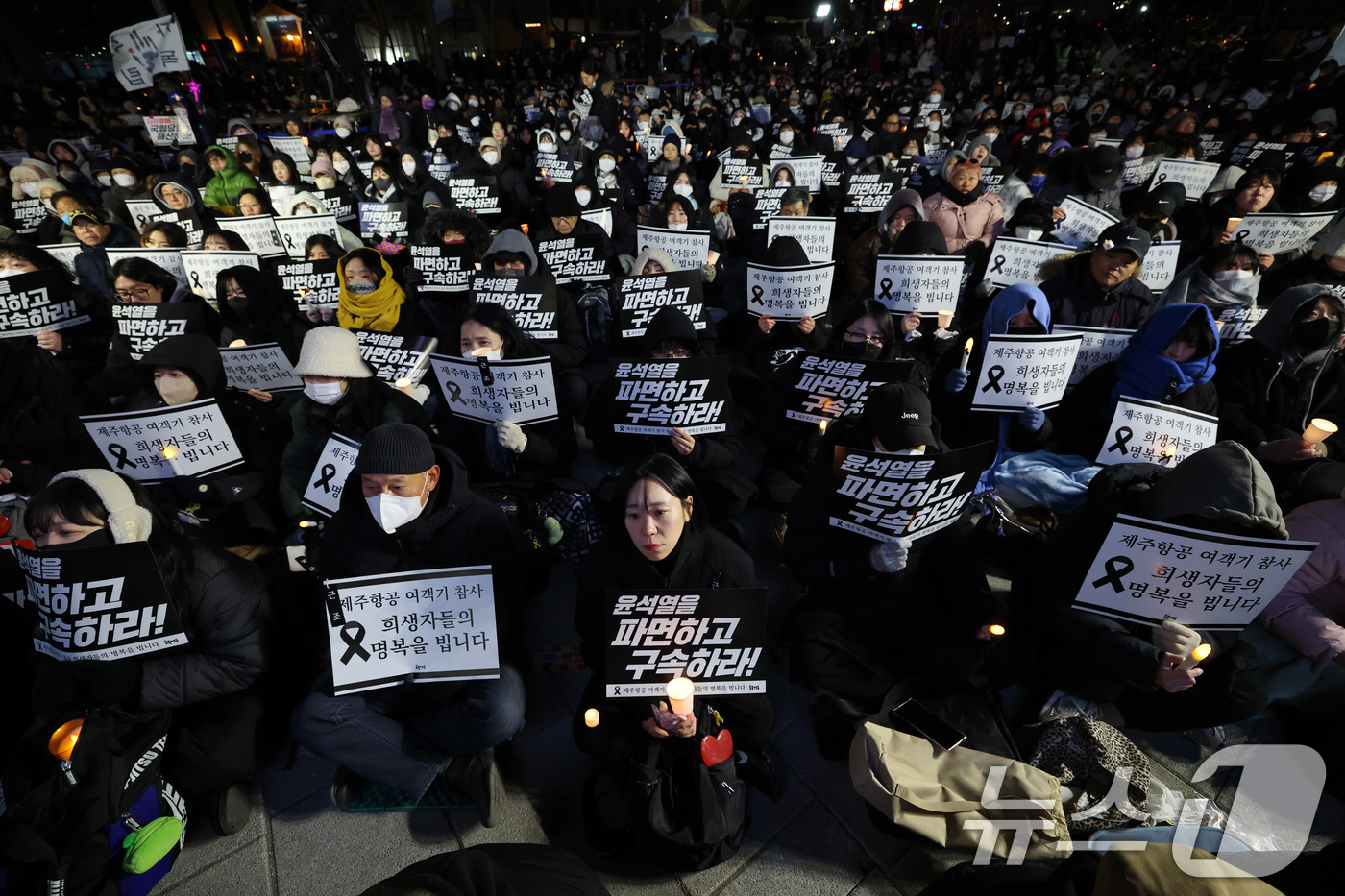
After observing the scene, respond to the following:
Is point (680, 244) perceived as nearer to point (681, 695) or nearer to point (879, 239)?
point (879, 239)

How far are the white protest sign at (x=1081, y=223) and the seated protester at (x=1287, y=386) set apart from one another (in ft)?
10.6

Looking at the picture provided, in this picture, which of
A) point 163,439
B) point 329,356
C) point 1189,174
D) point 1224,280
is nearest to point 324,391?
point 329,356

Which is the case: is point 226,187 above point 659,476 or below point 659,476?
above

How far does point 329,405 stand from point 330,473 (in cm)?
73

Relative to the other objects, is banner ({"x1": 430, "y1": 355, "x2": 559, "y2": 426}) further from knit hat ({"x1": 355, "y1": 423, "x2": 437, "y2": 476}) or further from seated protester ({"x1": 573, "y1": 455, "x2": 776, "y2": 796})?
seated protester ({"x1": 573, "y1": 455, "x2": 776, "y2": 796})

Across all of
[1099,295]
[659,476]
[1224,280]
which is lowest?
[659,476]

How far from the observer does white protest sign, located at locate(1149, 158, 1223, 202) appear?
344 inches

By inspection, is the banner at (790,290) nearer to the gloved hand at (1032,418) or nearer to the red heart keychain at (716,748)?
the gloved hand at (1032,418)

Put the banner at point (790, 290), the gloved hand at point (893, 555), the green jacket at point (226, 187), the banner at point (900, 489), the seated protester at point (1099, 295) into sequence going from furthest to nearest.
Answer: the green jacket at point (226, 187) < the banner at point (790, 290) < the seated protester at point (1099, 295) < the gloved hand at point (893, 555) < the banner at point (900, 489)

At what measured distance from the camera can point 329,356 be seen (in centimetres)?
391

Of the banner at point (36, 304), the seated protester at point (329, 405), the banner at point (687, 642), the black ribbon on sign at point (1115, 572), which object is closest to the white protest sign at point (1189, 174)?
the black ribbon on sign at point (1115, 572)

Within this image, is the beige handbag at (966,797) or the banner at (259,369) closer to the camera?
the beige handbag at (966,797)

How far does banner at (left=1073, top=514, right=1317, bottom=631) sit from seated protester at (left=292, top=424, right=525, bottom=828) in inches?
115

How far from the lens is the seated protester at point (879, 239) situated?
22.4 ft
